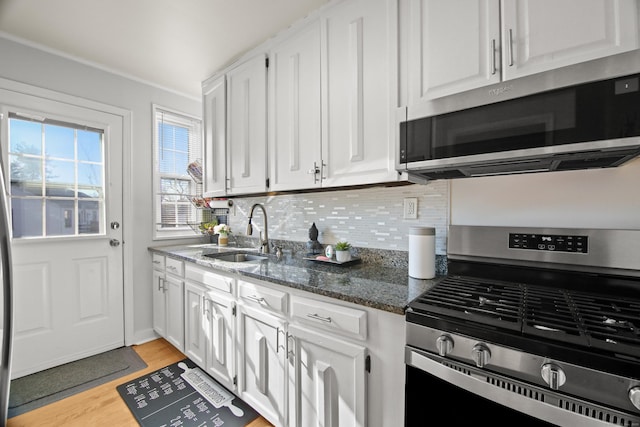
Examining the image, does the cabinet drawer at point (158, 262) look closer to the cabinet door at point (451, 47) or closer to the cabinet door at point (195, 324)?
the cabinet door at point (195, 324)

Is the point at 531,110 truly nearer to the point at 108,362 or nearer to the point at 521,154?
the point at 521,154

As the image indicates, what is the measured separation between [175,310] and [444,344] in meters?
2.14

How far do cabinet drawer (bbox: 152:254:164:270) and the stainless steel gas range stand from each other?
2297mm

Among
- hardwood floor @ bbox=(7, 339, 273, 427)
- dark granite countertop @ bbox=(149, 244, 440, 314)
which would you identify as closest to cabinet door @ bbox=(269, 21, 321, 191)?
dark granite countertop @ bbox=(149, 244, 440, 314)

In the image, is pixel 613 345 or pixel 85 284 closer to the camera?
pixel 613 345

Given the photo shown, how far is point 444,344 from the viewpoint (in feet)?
2.75

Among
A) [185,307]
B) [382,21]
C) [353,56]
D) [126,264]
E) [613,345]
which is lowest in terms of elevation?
[185,307]

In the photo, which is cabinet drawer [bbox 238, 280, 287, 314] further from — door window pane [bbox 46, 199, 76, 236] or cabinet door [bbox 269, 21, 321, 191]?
door window pane [bbox 46, 199, 76, 236]

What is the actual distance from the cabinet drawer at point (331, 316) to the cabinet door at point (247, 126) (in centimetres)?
100

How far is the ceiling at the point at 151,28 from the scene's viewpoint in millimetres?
1679

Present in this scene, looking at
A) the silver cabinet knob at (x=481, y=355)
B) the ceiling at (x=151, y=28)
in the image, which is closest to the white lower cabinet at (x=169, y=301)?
the ceiling at (x=151, y=28)

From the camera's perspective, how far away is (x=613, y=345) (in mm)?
660

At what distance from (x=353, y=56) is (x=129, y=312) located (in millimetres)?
2796

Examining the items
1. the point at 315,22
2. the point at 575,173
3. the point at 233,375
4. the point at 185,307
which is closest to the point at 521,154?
the point at 575,173
